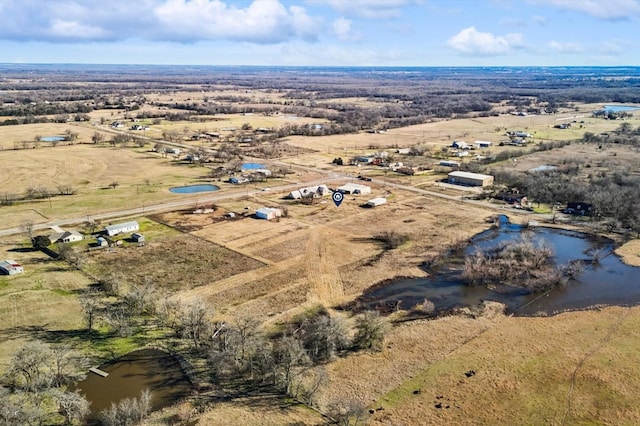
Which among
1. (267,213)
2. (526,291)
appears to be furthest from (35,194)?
(526,291)

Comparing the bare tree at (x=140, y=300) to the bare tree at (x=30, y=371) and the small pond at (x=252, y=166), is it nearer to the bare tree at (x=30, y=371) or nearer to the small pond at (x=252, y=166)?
the bare tree at (x=30, y=371)

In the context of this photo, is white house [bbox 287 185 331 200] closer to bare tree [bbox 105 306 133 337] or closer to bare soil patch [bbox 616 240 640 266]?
bare tree [bbox 105 306 133 337]

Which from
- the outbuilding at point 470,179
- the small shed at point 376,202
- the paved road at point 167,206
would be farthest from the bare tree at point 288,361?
the outbuilding at point 470,179

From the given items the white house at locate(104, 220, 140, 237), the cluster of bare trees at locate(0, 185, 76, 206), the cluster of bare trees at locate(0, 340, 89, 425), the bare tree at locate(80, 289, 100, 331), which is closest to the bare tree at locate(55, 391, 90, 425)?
the cluster of bare trees at locate(0, 340, 89, 425)

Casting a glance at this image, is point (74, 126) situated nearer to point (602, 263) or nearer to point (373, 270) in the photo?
point (373, 270)

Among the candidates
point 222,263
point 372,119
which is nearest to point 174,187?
point 222,263

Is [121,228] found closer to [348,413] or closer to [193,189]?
[193,189]
